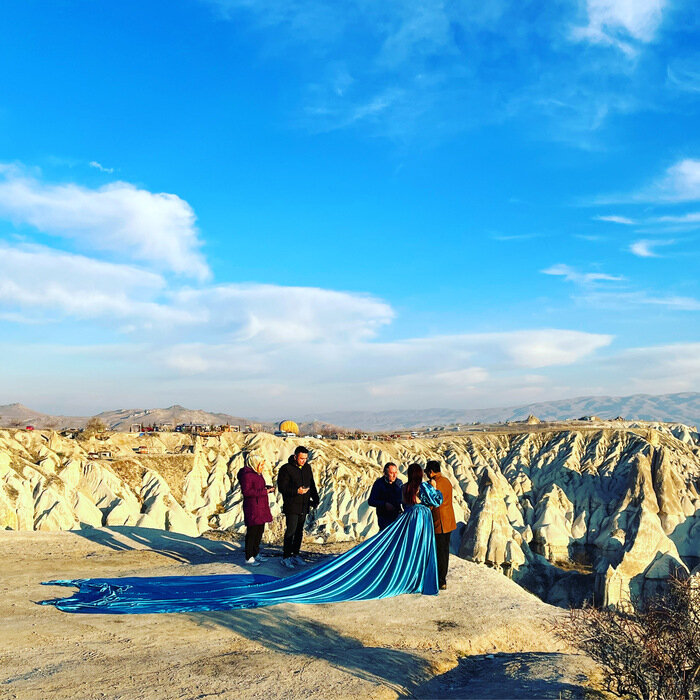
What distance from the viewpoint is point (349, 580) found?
9.55 m

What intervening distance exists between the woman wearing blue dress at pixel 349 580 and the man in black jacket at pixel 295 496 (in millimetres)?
1306

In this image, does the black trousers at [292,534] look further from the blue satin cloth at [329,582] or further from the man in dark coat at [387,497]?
the man in dark coat at [387,497]

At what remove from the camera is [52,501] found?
92.9 ft

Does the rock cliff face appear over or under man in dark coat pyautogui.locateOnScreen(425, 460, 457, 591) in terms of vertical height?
under

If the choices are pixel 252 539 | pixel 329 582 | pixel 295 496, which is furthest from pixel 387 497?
pixel 252 539

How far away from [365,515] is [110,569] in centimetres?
3326

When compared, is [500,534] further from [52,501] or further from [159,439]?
[159,439]

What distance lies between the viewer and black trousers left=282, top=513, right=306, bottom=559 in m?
11.4

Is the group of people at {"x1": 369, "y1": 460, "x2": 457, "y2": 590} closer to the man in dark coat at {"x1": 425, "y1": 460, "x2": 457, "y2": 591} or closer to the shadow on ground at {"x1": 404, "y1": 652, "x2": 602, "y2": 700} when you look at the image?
the man in dark coat at {"x1": 425, "y1": 460, "x2": 457, "y2": 591}

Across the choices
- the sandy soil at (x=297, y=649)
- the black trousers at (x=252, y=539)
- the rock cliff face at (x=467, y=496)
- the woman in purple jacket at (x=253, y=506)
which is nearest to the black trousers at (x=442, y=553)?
the sandy soil at (x=297, y=649)

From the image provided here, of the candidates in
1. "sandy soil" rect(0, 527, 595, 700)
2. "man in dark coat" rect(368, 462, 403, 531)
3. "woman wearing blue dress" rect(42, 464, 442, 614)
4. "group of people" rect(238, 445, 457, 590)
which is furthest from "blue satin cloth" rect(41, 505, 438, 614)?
"man in dark coat" rect(368, 462, 403, 531)

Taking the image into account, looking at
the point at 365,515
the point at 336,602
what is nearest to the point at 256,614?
the point at 336,602

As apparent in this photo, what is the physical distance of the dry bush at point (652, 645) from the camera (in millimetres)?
5180

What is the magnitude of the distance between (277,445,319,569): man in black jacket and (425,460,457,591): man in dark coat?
2.28m
